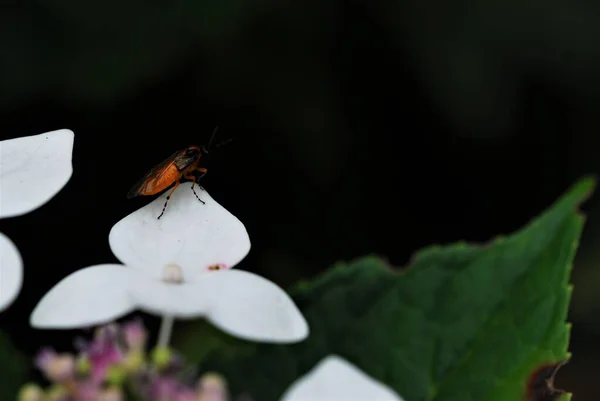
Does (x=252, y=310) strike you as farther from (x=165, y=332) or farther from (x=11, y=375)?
(x=11, y=375)

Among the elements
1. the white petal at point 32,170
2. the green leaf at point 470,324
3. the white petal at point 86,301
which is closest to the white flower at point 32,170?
the white petal at point 32,170

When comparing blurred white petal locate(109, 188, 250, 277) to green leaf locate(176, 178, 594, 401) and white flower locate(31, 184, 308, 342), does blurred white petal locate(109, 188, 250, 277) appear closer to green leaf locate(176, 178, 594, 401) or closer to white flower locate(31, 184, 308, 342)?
white flower locate(31, 184, 308, 342)

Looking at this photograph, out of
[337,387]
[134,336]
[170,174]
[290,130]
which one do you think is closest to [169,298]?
Answer: [134,336]

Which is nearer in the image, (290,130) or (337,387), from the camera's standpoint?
(337,387)

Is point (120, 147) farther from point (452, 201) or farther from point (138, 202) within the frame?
point (452, 201)

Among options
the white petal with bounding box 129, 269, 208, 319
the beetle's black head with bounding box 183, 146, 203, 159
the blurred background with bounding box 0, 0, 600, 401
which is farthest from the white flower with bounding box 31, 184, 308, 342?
the blurred background with bounding box 0, 0, 600, 401

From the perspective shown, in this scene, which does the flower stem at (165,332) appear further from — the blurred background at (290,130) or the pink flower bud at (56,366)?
the blurred background at (290,130)
